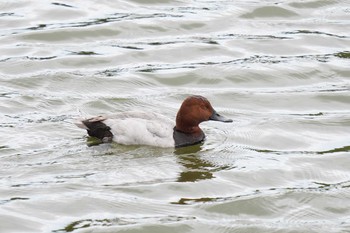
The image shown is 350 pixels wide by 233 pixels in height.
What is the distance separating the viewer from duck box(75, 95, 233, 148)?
473 inches

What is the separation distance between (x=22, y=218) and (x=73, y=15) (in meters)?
8.14

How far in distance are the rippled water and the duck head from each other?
11.3 inches

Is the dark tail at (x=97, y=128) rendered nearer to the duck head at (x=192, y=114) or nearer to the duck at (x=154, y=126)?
the duck at (x=154, y=126)

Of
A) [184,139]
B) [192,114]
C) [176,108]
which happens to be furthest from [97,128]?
[176,108]

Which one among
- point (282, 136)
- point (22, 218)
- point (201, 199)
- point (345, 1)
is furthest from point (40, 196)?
point (345, 1)

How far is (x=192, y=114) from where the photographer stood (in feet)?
40.1

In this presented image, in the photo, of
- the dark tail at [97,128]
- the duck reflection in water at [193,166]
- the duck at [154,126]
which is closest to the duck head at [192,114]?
→ the duck at [154,126]

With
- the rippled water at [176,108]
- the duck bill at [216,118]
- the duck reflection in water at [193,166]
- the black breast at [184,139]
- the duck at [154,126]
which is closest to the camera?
the rippled water at [176,108]

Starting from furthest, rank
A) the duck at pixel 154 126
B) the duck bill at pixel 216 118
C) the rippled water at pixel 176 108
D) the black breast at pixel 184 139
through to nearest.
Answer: the duck bill at pixel 216 118 < the black breast at pixel 184 139 < the duck at pixel 154 126 < the rippled water at pixel 176 108

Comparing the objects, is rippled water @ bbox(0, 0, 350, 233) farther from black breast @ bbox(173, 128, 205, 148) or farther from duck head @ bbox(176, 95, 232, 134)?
duck head @ bbox(176, 95, 232, 134)

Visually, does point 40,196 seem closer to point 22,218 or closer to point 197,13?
point 22,218

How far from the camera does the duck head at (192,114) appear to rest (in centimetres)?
1221

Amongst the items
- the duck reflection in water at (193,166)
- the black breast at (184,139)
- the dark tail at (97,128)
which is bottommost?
the duck reflection in water at (193,166)

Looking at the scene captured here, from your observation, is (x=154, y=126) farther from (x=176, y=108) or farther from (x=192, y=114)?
(x=176, y=108)
